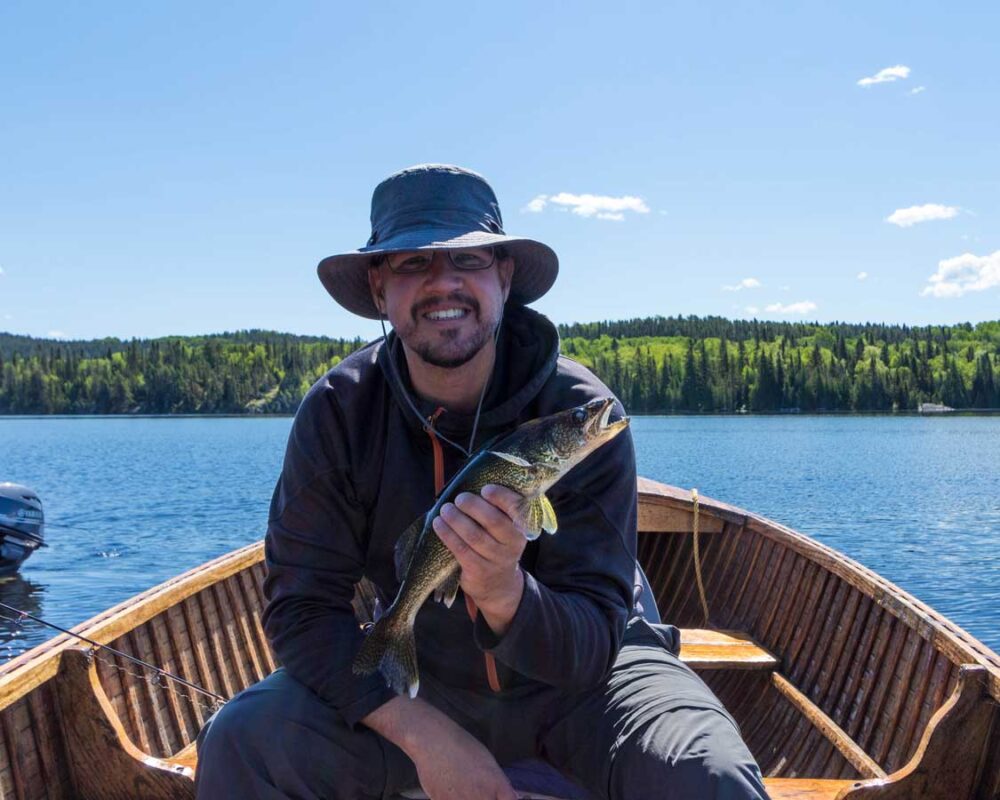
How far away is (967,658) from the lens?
4602 millimetres

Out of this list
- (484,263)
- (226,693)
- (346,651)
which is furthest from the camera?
(226,693)

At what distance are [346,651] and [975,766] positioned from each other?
308 centimetres

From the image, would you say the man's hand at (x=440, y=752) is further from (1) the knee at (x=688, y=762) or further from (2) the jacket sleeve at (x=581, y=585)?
(1) the knee at (x=688, y=762)

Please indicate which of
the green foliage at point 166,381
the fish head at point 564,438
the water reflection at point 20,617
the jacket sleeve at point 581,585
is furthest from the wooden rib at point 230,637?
the green foliage at point 166,381

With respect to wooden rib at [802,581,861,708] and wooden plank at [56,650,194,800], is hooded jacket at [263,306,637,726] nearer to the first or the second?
wooden plank at [56,650,194,800]

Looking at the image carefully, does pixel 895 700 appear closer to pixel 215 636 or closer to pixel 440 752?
pixel 440 752

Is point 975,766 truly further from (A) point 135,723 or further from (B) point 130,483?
(B) point 130,483

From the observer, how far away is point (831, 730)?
565cm

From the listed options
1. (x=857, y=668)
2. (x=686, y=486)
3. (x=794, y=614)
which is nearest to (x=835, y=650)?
(x=857, y=668)

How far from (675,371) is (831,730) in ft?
521

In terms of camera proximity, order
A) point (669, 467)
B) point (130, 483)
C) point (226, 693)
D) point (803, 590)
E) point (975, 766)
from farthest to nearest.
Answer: point (669, 467)
point (130, 483)
point (803, 590)
point (226, 693)
point (975, 766)

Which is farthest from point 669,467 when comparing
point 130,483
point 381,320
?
point 381,320

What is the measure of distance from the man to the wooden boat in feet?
5.08

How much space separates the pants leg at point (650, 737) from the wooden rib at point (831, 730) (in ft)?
7.02
